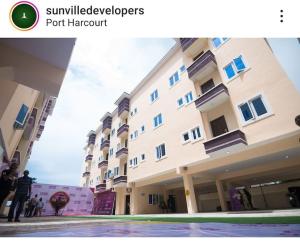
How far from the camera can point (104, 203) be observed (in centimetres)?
2553

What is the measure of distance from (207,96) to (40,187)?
2458cm

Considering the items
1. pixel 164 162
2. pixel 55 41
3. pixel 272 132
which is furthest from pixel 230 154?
pixel 55 41

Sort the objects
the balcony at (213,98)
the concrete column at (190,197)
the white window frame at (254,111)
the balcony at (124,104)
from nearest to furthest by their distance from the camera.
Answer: the white window frame at (254,111)
the balcony at (213,98)
the concrete column at (190,197)
the balcony at (124,104)

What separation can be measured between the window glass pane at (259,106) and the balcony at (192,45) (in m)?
7.47

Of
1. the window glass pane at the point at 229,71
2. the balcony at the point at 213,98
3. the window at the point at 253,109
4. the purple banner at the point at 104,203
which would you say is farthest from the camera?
the purple banner at the point at 104,203

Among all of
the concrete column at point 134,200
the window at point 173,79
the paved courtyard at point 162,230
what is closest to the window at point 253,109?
the window at point 173,79

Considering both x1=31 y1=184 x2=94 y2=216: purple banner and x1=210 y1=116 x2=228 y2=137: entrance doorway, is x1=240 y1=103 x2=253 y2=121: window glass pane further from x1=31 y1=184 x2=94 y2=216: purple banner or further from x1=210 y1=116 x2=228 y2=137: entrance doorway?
x1=31 y1=184 x2=94 y2=216: purple banner

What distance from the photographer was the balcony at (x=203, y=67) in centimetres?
1394

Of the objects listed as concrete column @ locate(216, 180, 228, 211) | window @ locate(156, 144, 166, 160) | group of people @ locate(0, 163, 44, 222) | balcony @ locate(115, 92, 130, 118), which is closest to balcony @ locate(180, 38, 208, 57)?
window @ locate(156, 144, 166, 160)

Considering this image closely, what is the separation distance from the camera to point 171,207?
20.5 m

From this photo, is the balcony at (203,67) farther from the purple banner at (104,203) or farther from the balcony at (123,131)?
the purple banner at (104,203)

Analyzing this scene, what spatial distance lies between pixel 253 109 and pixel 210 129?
3.51 metres

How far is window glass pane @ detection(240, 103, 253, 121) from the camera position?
11167 mm
